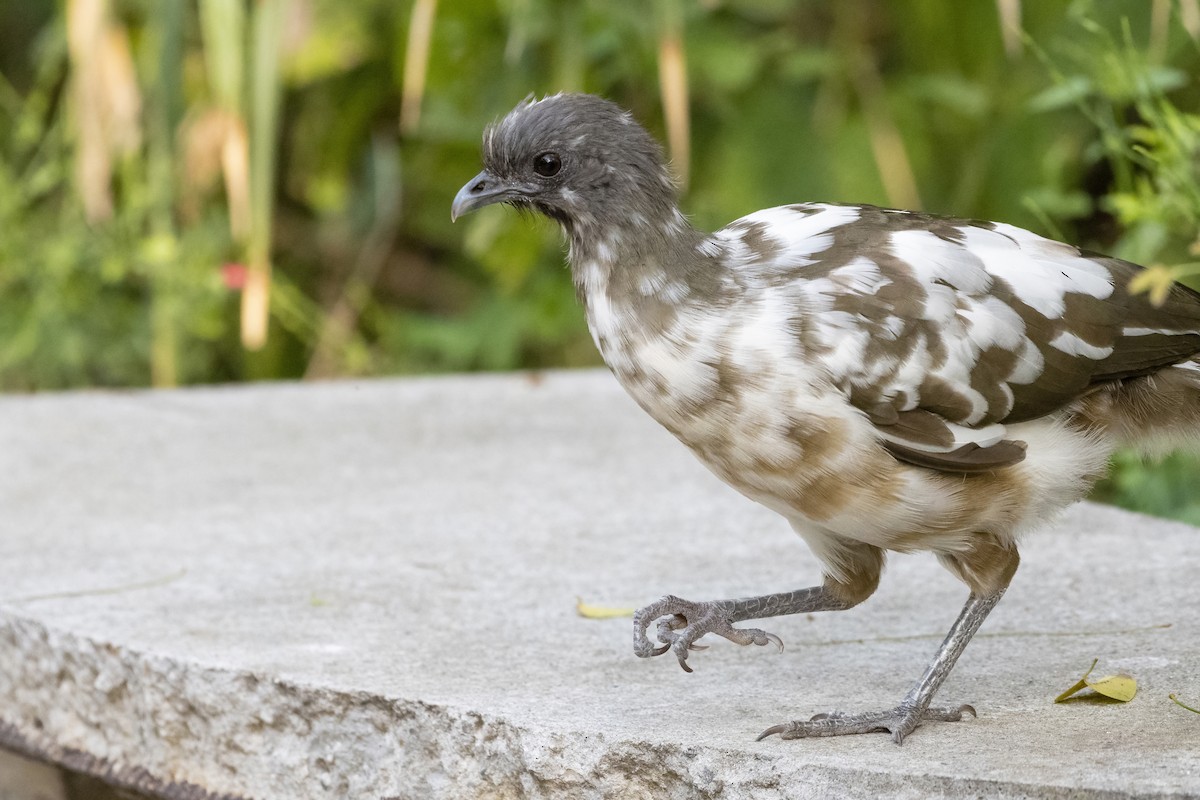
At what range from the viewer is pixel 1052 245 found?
263cm

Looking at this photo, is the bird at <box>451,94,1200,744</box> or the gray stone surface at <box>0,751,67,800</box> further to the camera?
the gray stone surface at <box>0,751,67,800</box>

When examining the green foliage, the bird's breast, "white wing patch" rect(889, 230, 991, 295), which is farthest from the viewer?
the green foliage

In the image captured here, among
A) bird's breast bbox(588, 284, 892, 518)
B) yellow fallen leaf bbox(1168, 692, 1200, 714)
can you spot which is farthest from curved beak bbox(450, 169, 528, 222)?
yellow fallen leaf bbox(1168, 692, 1200, 714)

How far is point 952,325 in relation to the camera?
244 centimetres

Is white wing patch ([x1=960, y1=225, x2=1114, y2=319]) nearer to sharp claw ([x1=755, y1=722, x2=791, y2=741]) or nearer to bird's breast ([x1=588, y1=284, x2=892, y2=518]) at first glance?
bird's breast ([x1=588, y1=284, x2=892, y2=518])

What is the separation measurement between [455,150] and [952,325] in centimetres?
381

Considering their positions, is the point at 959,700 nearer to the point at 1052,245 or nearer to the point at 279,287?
the point at 1052,245

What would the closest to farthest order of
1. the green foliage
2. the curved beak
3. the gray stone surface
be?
1. the curved beak
2. the gray stone surface
3. the green foliage

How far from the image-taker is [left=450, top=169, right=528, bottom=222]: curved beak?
2.59 meters

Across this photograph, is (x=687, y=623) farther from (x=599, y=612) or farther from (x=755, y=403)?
(x=599, y=612)

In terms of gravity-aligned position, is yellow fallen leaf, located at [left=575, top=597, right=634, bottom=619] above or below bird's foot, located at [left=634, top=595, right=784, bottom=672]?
below

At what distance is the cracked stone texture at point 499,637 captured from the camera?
2354mm

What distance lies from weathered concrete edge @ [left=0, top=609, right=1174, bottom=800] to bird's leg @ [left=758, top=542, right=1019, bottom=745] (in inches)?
4.9

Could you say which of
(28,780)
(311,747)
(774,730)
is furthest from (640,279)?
(28,780)
